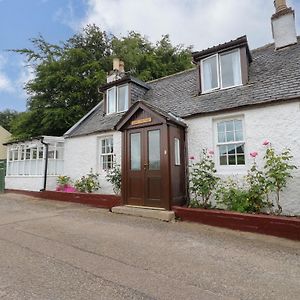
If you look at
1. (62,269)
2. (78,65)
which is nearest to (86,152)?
(62,269)

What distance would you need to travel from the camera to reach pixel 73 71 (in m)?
22.4

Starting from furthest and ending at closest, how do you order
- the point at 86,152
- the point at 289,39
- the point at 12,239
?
the point at 86,152
the point at 289,39
the point at 12,239

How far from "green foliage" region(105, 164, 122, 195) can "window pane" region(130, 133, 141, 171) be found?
1659 mm

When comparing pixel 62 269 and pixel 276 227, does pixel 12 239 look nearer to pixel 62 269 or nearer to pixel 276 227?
pixel 62 269

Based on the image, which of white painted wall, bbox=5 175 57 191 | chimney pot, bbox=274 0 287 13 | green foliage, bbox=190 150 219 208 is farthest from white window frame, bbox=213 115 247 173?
white painted wall, bbox=5 175 57 191

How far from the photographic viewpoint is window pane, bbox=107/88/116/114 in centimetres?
1389

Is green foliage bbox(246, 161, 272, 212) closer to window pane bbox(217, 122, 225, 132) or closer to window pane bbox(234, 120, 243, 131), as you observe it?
window pane bbox(234, 120, 243, 131)

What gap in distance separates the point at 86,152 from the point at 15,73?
14366mm

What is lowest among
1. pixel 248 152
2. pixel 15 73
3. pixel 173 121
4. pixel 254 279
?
pixel 254 279

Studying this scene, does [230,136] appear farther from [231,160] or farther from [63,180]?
[63,180]

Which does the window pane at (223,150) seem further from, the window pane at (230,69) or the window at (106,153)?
the window at (106,153)

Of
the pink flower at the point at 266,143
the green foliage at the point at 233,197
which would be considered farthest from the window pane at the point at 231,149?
the pink flower at the point at 266,143

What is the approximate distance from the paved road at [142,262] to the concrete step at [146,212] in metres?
0.43

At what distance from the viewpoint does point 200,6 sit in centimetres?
1105
